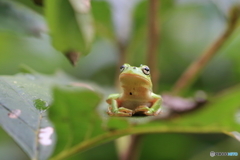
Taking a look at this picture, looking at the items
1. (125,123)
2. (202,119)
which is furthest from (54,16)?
(202,119)

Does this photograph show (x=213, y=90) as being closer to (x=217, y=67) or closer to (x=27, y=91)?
(x=217, y=67)

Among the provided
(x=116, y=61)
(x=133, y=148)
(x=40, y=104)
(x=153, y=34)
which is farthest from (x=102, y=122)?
(x=116, y=61)

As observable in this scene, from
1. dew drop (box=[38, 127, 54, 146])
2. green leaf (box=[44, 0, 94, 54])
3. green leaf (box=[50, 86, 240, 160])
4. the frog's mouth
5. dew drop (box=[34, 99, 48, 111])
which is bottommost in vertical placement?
dew drop (box=[38, 127, 54, 146])

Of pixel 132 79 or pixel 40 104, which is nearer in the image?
pixel 40 104

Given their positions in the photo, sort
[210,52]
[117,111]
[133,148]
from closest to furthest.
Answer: [117,111]
[133,148]
[210,52]

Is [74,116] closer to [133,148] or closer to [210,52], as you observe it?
[133,148]

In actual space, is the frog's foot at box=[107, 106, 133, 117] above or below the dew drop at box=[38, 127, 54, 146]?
above

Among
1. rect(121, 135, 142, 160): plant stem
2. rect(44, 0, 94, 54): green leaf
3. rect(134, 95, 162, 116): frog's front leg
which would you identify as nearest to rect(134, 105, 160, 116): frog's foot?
rect(134, 95, 162, 116): frog's front leg

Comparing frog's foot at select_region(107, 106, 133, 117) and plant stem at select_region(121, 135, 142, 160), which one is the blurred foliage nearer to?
frog's foot at select_region(107, 106, 133, 117)

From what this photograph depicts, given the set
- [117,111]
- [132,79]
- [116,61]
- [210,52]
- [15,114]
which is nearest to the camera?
[15,114]
